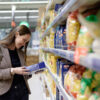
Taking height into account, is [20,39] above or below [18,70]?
above

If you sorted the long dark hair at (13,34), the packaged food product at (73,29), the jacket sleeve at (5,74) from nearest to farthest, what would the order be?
the packaged food product at (73,29)
the jacket sleeve at (5,74)
the long dark hair at (13,34)

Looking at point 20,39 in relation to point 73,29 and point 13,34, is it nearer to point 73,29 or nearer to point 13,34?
point 13,34

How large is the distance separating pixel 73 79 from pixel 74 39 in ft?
1.01

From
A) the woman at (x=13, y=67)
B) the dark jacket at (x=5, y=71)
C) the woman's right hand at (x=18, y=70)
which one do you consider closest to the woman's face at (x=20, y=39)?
the woman at (x=13, y=67)

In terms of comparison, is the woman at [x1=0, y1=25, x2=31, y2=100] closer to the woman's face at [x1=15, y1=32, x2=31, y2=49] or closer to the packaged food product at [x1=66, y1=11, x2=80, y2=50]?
the woman's face at [x1=15, y1=32, x2=31, y2=49]

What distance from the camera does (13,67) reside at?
2514mm

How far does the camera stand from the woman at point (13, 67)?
2354mm

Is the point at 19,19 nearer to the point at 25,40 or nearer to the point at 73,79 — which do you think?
the point at 25,40

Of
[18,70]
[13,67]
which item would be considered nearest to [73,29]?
[18,70]

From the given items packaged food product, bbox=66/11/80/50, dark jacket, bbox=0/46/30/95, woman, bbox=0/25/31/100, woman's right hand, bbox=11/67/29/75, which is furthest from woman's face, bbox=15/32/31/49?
packaged food product, bbox=66/11/80/50

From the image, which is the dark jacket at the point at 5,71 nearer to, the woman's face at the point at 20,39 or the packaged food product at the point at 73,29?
the woman's face at the point at 20,39

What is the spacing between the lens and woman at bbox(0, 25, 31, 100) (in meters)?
2.35

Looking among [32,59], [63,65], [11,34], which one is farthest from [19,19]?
[63,65]

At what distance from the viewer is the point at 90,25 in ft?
2.51
